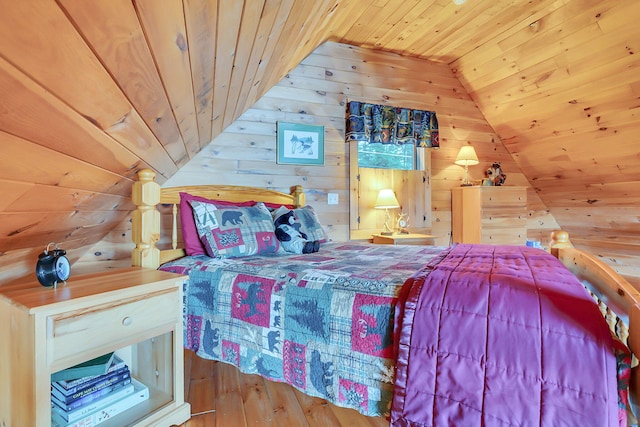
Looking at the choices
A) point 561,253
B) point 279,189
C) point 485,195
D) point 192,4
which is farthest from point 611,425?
point 485,195

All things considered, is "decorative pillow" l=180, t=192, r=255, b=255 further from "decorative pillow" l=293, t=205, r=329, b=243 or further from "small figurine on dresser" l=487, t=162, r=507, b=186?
"small figurine on dresser" l=487, t=162, r=507, b=186

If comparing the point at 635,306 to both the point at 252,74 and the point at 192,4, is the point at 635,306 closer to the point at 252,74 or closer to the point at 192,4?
the point at 192,4

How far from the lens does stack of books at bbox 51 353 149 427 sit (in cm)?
122

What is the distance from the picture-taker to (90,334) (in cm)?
110

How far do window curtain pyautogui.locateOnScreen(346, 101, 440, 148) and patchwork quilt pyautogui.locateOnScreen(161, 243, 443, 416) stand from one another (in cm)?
182

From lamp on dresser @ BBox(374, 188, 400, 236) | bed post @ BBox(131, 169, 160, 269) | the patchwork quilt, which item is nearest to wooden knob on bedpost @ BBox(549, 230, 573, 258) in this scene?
the patchwork quilt

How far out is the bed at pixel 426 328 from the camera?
0.85 m

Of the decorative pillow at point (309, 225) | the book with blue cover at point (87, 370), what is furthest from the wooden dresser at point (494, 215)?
the book with blue cover at point (87, 370)

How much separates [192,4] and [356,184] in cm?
267

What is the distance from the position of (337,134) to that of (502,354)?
105 inches

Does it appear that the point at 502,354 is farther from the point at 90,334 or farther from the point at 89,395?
the point at 89,395

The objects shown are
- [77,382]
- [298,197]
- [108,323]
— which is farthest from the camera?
[298,197]

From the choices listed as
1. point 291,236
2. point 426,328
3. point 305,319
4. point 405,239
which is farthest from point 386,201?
point 426,328

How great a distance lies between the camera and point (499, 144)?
4023 millimetres
